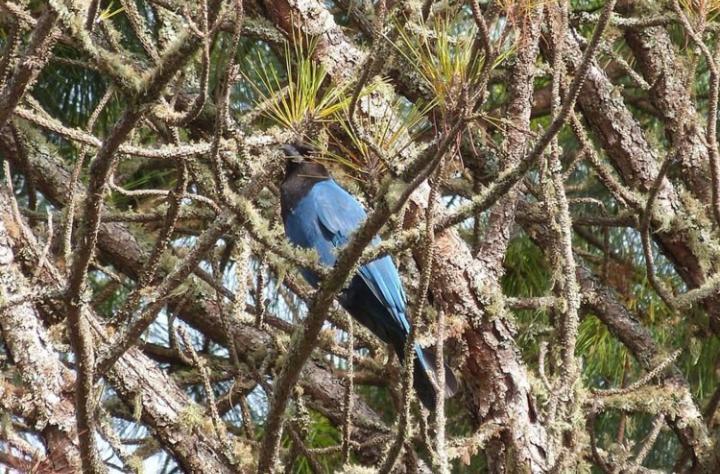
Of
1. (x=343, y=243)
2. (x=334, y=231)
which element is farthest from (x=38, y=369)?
(x=334, y=231)

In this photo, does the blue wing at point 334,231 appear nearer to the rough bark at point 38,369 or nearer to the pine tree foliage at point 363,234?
the pine tree foliage at point 363,234

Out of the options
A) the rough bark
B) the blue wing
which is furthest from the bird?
the rough bark

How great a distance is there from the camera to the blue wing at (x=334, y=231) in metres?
3.35

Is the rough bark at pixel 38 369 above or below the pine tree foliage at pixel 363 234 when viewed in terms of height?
below

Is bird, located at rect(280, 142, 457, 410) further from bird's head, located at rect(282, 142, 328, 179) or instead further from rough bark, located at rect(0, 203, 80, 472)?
rough bark, located at rect(0, 203, 80, 472)

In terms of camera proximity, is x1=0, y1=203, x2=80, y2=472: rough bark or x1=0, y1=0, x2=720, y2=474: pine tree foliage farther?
x1=0, y1=203, x2=80, y2=472: rough bark

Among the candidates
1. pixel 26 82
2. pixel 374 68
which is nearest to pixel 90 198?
pixel 26 82

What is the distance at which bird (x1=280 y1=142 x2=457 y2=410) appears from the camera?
10.7 feet

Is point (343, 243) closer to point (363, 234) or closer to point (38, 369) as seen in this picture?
point (38, 369)

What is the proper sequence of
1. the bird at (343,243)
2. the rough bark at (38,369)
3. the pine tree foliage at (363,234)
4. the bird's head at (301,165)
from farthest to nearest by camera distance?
the bird's head at (301,165) → the bird at (343,243) → the rough bark at (38,369) → the pine tree foliage at (363,234)

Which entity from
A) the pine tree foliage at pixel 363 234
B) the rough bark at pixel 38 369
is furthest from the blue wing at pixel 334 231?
the rough bark at pixel 38 369

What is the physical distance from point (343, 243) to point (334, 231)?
0.67 ft

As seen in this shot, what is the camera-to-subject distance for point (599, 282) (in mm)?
3701

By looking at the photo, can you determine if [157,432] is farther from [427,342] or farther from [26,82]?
[26,82]
